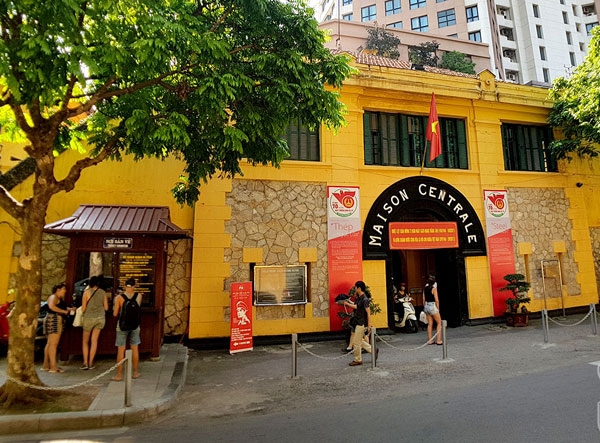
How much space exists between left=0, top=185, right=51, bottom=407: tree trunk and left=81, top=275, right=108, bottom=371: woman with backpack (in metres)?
1.64

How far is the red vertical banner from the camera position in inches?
353

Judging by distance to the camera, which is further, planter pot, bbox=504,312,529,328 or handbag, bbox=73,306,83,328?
planter pot, bbox=504,312,529,328

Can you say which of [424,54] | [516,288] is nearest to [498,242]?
[516,288]

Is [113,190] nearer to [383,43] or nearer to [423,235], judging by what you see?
[423,235]

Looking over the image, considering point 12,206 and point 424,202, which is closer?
point 12,206

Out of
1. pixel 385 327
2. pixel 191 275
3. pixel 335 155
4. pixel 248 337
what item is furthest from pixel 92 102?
pixel 385 327

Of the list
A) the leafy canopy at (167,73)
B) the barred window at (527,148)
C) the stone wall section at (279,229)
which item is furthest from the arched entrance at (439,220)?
the leafy canopy at (167,73)

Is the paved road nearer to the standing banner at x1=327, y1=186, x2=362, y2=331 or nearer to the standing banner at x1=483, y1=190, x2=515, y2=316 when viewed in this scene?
the standing banner at x1=327, y1=186, x2=362, y2=331

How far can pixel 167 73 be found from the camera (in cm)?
634

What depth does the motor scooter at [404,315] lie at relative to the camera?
11.3m

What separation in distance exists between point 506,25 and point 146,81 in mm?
53329

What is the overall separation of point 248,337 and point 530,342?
7.81 meters

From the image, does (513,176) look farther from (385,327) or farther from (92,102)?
(92,102)


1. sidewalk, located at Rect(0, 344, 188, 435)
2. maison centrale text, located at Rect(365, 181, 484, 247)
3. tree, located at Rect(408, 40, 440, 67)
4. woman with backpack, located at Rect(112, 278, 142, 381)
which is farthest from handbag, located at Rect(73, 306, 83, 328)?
tree, located at Rect(408, 40, 440, 67)
